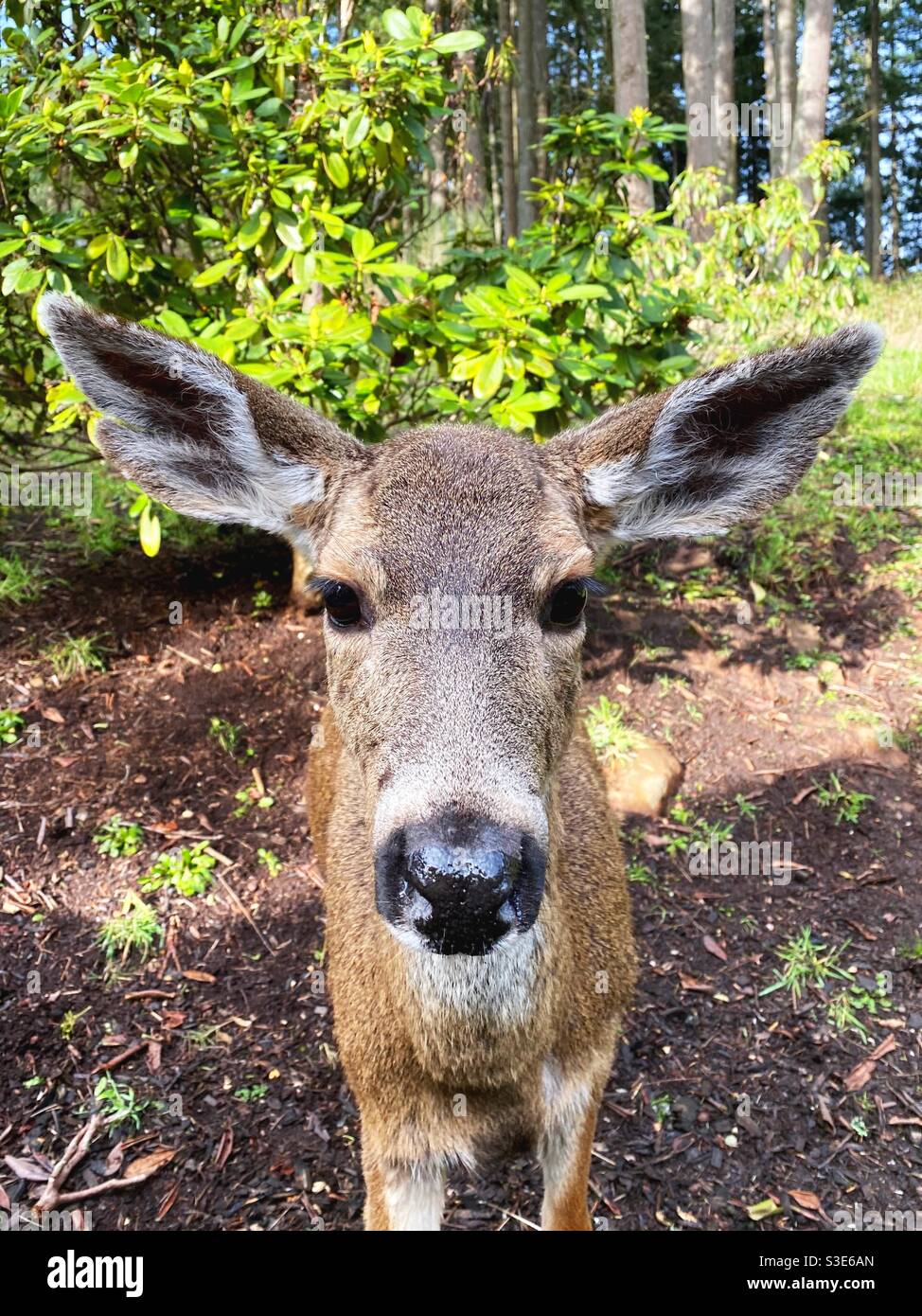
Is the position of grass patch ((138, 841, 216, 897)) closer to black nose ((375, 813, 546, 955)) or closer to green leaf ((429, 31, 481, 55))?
black nose ((375, 813, 546, 955))

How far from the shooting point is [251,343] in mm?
4281

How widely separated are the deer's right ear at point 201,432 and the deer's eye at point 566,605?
77 centimetres

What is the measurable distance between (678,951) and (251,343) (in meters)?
3.45

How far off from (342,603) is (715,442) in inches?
47.9

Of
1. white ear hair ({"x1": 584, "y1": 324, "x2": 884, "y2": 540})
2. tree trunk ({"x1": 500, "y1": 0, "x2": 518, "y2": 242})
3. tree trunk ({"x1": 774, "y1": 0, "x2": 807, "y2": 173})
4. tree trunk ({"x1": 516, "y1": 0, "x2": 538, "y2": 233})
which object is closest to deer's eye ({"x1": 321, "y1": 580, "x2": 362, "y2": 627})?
white ear hair ({"x1": 584, "y1": 324, "x2": 884, "y2": 540})

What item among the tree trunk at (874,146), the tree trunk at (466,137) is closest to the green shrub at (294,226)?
the tree trunk at (466,137)

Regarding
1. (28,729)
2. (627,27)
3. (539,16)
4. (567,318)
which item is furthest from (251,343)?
(539,16)

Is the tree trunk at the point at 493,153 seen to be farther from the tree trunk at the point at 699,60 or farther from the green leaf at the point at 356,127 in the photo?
the green leaf at the point at 356,127

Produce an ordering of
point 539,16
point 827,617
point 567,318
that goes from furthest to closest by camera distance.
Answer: point 539,16, point 827,617, point 567,318

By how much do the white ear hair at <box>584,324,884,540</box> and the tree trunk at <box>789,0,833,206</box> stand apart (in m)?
12.2

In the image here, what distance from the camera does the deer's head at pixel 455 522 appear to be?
1.82 meters

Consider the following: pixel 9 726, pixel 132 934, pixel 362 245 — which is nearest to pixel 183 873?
pixel 132 934

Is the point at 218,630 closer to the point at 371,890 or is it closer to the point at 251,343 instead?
the point at 251,343

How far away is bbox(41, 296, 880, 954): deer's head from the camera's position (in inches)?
71.8
